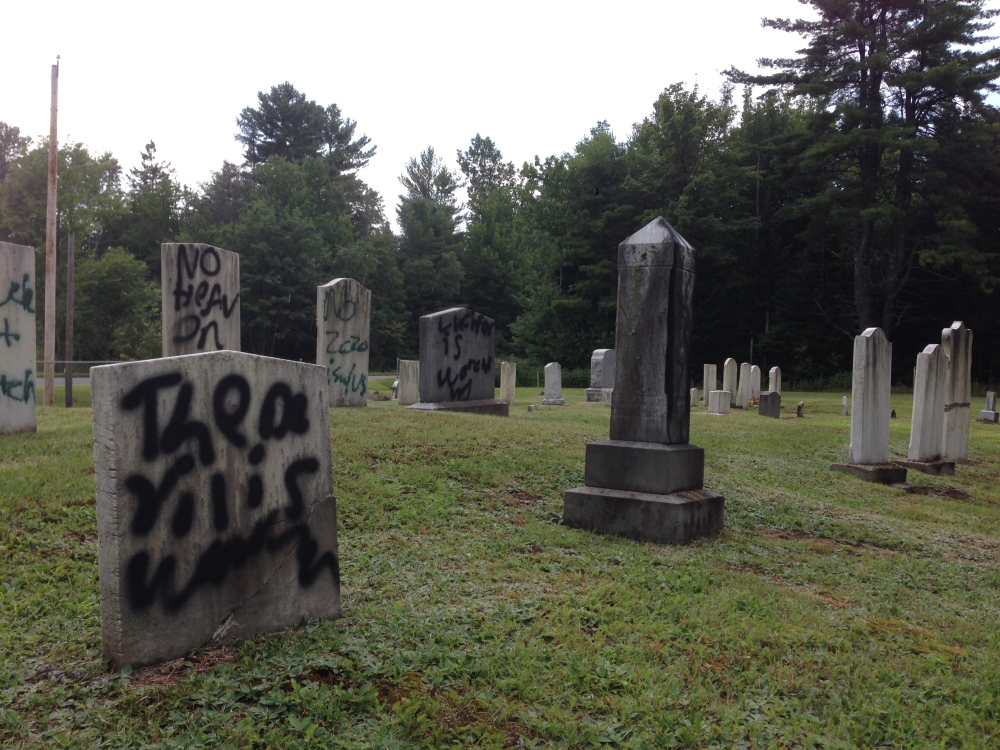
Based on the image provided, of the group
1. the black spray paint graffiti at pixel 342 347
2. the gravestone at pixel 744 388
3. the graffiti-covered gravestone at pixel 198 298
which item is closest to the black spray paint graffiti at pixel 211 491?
the graffiti-covered gravestone at pixel 198 298

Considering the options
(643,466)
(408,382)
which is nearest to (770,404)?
(408,382)

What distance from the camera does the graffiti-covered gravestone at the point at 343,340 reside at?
1182cm

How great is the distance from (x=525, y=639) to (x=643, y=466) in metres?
2.85

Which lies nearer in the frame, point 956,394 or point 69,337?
point 956,394

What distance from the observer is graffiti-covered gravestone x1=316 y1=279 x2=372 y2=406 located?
38.8 feet

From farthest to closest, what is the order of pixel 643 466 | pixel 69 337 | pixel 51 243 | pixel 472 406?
pixel 69 337
pixel 51 243
pixel 472 406
pixel 643 466

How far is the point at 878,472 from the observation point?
959cm

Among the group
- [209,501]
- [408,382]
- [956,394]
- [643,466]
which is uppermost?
[956,394]

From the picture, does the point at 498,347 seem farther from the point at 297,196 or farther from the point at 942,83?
the point at 942,83

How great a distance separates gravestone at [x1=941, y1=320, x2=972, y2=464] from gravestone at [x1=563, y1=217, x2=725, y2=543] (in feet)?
22.6

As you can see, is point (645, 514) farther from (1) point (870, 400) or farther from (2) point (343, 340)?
(2) point (343, 340)

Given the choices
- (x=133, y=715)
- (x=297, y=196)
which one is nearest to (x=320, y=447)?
(x=133, y=715)

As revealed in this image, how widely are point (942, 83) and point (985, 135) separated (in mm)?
2784

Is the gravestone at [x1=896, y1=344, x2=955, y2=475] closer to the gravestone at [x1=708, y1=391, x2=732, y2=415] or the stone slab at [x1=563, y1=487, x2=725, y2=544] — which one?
the stone slab at [x1=563, y1=487, x2=725, y2=544]
